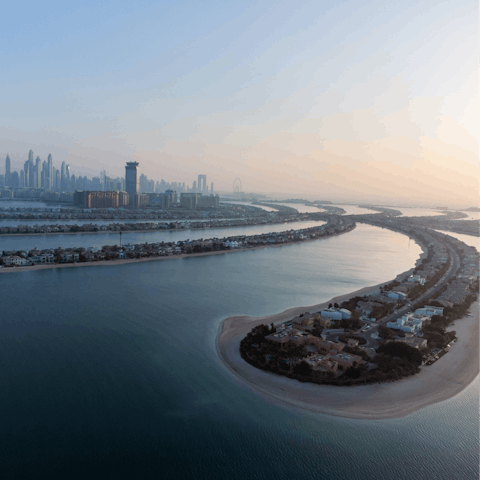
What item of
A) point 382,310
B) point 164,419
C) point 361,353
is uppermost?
point 382,310

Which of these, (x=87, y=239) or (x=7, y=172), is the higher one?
(x=7, y=172)

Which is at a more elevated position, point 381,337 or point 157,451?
point 381,337

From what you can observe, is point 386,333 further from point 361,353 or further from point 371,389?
point 371,389

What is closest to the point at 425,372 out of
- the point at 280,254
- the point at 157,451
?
the point at 157,451

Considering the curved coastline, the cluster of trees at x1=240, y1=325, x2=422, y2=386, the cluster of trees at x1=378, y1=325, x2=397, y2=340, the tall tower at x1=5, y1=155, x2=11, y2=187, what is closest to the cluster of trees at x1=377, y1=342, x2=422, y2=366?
the cluster of trees at x1=240, y1=325, x2=422, y2=386

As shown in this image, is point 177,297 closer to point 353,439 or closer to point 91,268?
point 91,268

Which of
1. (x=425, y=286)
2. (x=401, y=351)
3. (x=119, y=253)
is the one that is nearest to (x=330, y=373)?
(x=401, y=351)

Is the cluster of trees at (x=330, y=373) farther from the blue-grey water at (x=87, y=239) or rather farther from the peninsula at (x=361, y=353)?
the blue-grey water at (x=87, y=239)
